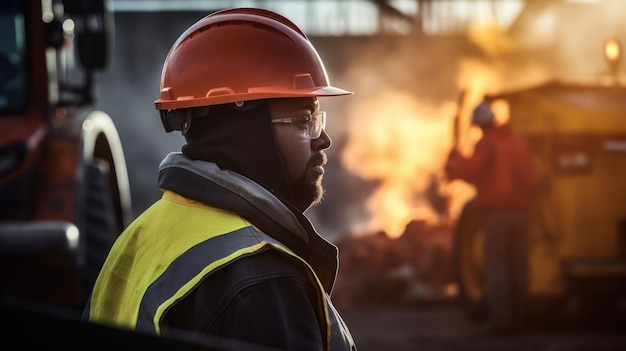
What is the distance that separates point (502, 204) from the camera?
8.48 m

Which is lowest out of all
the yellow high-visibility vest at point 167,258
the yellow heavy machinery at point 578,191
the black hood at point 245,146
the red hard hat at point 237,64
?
the yellow heavy machinery at point 578,191

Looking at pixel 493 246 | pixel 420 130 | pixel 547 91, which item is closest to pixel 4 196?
pixel 493 246

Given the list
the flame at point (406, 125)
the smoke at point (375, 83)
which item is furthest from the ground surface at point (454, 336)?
the smoke at point (375, 83)

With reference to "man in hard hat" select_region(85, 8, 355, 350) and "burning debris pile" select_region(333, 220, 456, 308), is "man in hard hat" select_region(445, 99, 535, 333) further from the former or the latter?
"man in hard hat" select_region(85, 8, 355, 350)

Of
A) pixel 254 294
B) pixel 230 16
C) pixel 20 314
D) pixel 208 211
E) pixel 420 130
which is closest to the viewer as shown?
pixel 20 314

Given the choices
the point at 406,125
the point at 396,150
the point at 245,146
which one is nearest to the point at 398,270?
the point at 396,150

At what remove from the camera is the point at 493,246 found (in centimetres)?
852

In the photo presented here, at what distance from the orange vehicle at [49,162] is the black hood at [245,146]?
12.5ft

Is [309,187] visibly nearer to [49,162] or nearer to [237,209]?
[237,209]

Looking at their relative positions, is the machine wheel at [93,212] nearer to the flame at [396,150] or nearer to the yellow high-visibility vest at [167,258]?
the yellow high-visibility vest at [167,258]

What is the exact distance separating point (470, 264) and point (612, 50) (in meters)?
2.31

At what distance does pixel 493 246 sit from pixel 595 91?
1.60 meters

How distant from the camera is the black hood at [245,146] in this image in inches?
87.0

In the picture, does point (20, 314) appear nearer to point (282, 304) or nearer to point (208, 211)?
point (282, 304)
